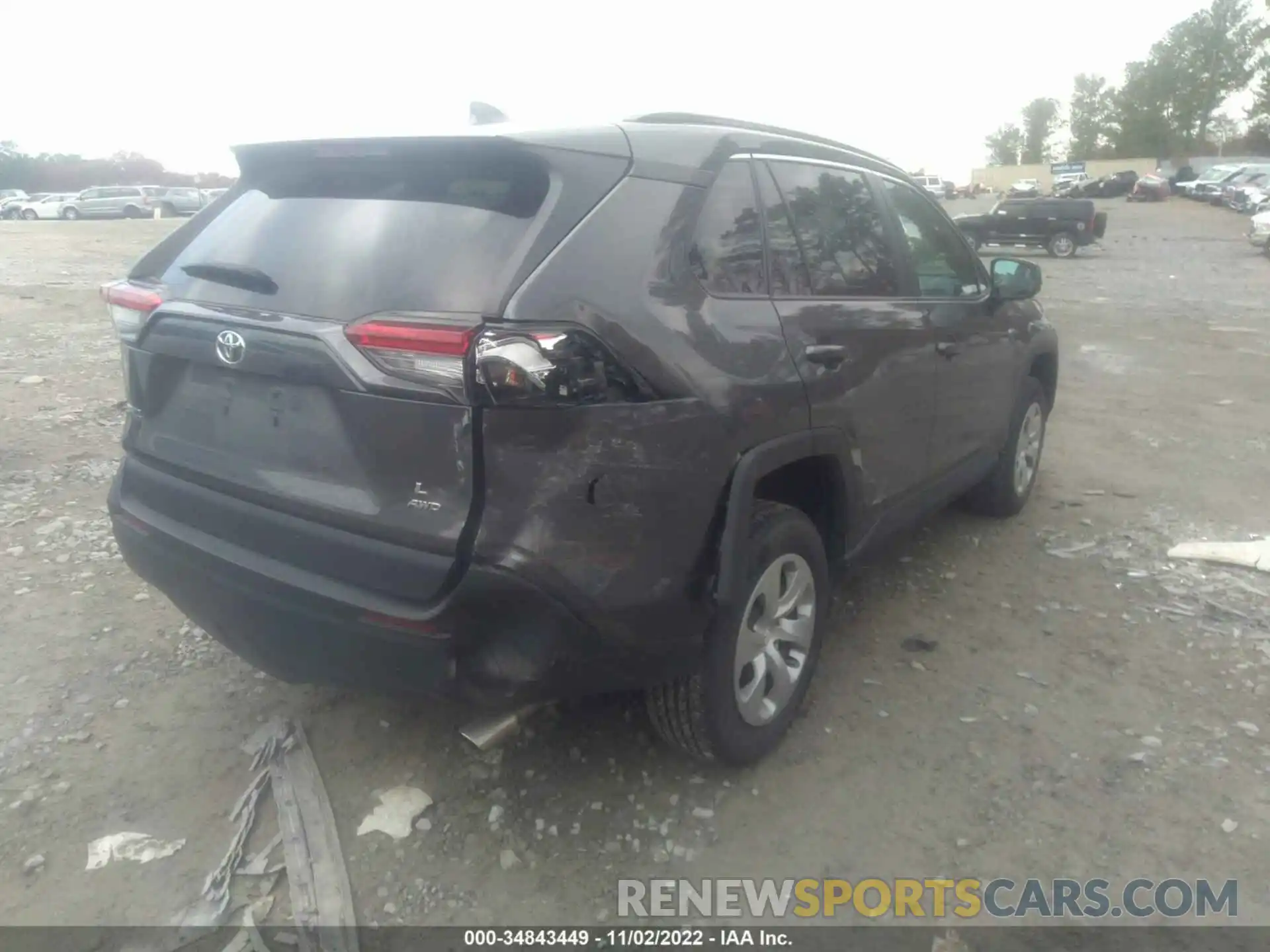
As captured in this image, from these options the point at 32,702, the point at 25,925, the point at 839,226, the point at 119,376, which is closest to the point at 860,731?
the point at 839,226

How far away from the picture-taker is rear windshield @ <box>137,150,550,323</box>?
2297 mm

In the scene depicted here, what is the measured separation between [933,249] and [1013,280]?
539 millimetres

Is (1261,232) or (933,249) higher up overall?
(933,249)

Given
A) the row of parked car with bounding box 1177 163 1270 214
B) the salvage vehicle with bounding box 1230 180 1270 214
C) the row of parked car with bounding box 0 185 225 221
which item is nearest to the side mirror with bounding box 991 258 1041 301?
the row of parked car with bounding box 1177 163 1270 214

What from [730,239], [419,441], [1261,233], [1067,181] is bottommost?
[1067,181]

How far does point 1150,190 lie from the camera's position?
48062mm

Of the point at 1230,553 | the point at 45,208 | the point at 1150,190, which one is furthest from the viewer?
the point at 1150,190

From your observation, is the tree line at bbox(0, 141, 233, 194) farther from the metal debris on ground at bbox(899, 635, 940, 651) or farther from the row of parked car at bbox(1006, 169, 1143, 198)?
the metal debris on ground at bbox(899, 635, 940, 651)

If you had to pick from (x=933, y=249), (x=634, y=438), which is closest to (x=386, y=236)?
(x=634, y=438)

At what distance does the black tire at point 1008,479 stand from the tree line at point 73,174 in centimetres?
6239

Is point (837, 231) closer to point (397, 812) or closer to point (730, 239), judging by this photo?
point (730, 239)

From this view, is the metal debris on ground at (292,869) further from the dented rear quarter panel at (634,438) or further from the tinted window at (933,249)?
the tinted window at (933,249)

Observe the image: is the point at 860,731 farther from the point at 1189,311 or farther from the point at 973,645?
the point at 1189,311

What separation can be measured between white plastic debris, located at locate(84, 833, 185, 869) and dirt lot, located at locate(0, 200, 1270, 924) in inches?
1.3
